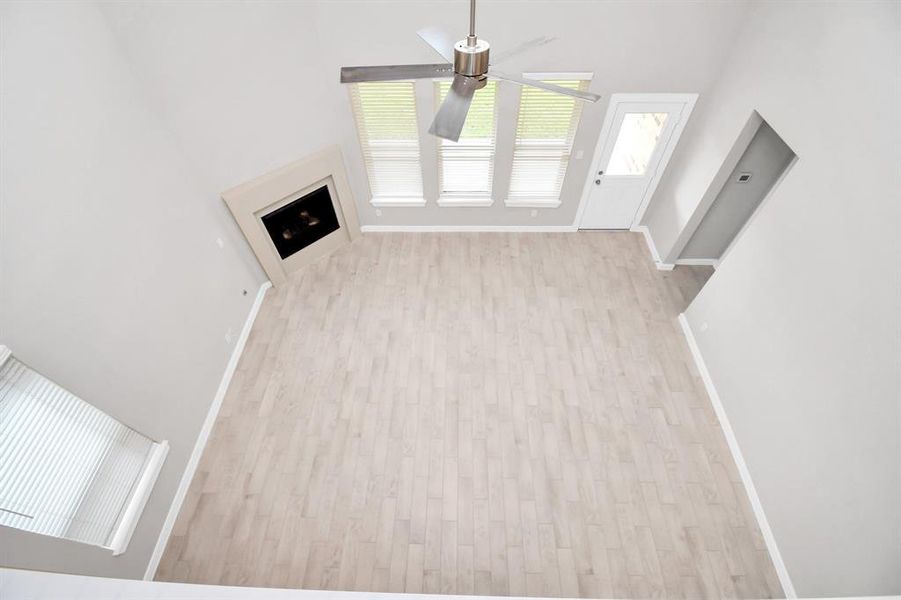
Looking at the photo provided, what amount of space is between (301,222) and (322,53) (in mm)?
1821

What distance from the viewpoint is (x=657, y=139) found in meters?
4.70

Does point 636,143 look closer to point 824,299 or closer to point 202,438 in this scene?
point 824,299

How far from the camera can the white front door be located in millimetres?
4422

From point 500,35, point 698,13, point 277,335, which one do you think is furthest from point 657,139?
point 277,335

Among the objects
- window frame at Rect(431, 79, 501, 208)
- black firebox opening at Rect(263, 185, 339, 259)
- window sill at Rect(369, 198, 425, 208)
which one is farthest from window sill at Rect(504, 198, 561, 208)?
black firebox opening at Rect(263, 185, 339, 259)

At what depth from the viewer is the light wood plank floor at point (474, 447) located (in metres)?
3.24

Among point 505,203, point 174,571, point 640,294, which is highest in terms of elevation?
point 505,203

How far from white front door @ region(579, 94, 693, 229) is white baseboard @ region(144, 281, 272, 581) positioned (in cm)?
434

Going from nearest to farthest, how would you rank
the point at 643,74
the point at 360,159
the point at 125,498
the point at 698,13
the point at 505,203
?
the point at 125,498, the point at 698,13, the point at 643,74, the point at 360,159, the point at 505,203

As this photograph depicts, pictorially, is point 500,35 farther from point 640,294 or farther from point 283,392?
point 283,392

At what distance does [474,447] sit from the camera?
12.5 feet

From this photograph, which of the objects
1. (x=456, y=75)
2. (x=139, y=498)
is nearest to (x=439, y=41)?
(x=456, y=75)

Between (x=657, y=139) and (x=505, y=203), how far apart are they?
188cm

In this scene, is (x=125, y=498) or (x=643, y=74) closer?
(x=125, y=498)
